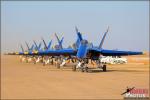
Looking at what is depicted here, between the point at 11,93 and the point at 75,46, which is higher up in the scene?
the point at 75,46

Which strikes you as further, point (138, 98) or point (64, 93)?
point (64, 93)

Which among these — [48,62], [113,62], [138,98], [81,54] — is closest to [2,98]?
[138,98]

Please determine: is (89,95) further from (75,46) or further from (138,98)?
(75,46)

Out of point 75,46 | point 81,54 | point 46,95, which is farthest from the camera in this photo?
point 75,46

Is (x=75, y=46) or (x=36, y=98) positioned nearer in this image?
(x=36, y=98)

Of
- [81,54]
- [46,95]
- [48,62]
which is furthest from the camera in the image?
[48,62]

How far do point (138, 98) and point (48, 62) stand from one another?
42.9 metres

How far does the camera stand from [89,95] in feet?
40.5

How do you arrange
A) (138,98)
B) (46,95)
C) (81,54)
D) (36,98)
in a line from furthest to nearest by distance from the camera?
(81,54) → (46,95) → (36,98) → (138,98)

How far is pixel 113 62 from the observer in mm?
55000

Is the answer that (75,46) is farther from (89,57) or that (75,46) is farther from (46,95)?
(46,95)

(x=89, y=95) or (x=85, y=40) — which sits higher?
(x=85, y=40)

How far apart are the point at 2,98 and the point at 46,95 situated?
1641 mm

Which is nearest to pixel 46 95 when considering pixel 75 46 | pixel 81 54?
pixel 81 54
